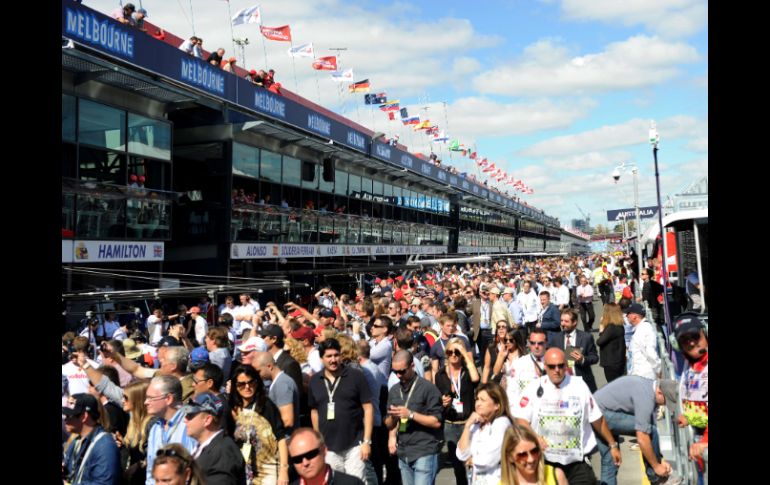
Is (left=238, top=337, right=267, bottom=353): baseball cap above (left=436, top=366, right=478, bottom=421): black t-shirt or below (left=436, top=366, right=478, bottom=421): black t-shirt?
above

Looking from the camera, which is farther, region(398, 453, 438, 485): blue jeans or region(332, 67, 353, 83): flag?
region(332, 67, 353, 83): flag

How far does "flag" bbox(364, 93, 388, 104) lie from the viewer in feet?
136

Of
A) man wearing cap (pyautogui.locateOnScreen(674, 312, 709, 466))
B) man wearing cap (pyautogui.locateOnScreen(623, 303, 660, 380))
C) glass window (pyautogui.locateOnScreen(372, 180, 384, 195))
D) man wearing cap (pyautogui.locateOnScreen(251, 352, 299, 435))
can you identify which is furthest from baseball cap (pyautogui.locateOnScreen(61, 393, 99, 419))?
glass window (pyautogui.locateOnScreen(372, 180, 384, 195))

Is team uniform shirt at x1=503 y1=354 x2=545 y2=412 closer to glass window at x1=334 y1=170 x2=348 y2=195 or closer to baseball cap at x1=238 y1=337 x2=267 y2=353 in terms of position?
baseball cap at x1=238 y1=337 x2=267 y2=353

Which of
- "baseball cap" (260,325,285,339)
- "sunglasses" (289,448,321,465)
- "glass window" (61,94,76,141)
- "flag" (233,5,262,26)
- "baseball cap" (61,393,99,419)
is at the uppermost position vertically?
"flag" (233,5,262,26)

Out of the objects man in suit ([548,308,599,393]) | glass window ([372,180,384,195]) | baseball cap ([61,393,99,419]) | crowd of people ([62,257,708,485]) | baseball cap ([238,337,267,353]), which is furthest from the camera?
glass window ([372,180,384,195])

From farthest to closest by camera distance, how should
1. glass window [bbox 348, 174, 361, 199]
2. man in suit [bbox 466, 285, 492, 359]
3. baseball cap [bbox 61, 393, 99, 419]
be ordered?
glass window [bbox 348, 174, 361, 199]
man in suit [bbox 466, 285, 492, 359]
baseball cap [bbox 61, 393, 99, 419]

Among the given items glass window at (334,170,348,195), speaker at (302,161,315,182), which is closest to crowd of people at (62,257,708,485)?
speaker at (302,161,315,182)

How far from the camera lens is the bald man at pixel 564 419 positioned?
18.9 feet

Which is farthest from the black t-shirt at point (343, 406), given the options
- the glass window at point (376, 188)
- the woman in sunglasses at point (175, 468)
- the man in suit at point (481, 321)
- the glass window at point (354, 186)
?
the glass window at point (376, 188)

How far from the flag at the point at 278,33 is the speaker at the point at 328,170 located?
4.96m

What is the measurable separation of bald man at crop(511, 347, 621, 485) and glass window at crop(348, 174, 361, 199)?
2678cm
